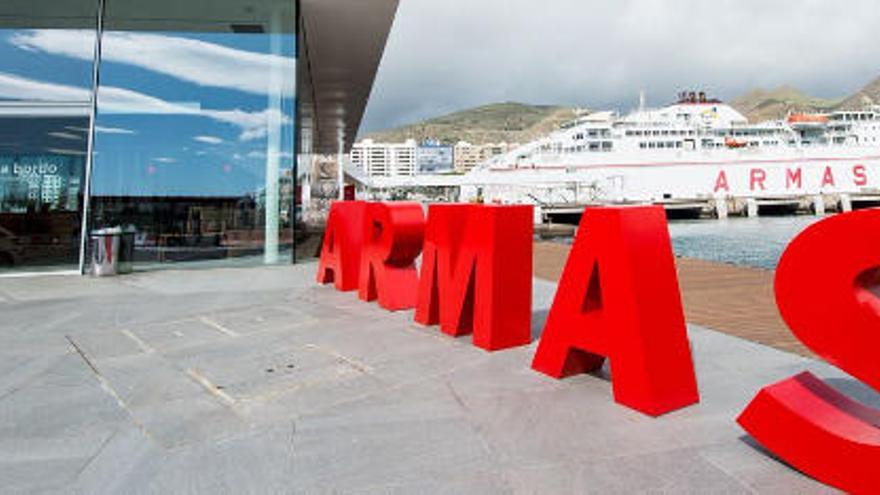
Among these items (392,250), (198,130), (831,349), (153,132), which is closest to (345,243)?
(392,250)

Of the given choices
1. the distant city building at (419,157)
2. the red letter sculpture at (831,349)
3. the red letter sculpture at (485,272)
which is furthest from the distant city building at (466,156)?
the red letter sculpture at (831,349)

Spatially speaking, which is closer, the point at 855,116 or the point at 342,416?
the point at 342,416

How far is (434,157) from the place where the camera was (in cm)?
14388

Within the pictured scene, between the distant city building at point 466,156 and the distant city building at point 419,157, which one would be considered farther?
the distant city building at point 466,156

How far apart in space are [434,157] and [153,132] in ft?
444

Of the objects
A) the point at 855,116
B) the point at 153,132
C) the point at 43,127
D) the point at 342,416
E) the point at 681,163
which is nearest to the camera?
the point at 342,416

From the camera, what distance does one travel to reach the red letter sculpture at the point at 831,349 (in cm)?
232

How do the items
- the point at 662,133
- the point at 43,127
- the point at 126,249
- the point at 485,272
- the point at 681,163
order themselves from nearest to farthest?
the point at 485,272 < the point at 43,127 < the point at 126,249 < the point at 681,163 < the point at 662,133

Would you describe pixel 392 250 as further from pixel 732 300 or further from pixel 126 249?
pixel 126 249

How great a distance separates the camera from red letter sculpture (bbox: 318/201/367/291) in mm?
7242

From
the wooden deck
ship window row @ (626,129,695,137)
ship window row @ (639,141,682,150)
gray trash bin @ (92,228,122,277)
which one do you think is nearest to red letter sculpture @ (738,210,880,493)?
the wooden deck

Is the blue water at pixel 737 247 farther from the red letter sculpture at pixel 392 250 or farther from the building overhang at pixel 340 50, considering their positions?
the red letter sculpture at pixel 392 250

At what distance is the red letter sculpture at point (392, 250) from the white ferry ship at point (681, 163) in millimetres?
44169

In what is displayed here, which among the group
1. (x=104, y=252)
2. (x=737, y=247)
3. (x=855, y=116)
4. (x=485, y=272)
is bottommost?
(x=104, y=252)
